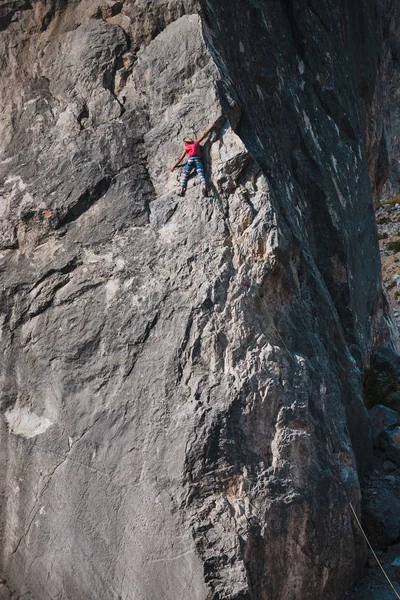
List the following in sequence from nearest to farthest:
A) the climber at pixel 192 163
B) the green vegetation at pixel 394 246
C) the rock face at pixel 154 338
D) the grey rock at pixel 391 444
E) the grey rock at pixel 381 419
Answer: the rock face at pixel 154 338 < the climber at pixel 192 163 < the grey rock at pixel 391 444 < the grey rock at pixel 381 419 < the green vegetation at pixel 394 246

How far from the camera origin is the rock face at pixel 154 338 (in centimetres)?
720

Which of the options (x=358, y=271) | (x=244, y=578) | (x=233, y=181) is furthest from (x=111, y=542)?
(x=358, y=271)

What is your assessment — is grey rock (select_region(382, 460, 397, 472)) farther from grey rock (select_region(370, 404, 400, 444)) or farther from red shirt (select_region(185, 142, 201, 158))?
red shirt (select_region(185, 142, 201, 158))

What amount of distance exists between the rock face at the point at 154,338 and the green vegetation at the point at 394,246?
75.9 feet

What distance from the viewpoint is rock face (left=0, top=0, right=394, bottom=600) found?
7.20 meters

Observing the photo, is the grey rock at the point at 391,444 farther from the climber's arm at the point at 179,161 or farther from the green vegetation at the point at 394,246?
the green vegetation at the point at 394,246

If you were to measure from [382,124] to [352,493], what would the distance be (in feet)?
45.9

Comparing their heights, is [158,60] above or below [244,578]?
above

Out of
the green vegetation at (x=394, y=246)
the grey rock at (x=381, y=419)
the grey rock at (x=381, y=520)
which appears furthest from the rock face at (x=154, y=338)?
the green vegetation at (x=394, y=246)

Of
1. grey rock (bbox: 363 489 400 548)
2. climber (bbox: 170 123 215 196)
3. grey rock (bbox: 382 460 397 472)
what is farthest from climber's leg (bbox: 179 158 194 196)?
A: grey rock (bbox: 382 460 397 472)

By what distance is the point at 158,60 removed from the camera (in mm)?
8852

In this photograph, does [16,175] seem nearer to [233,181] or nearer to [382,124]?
[233,181]

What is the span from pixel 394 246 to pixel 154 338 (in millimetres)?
26348

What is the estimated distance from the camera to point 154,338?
7.76 metres
